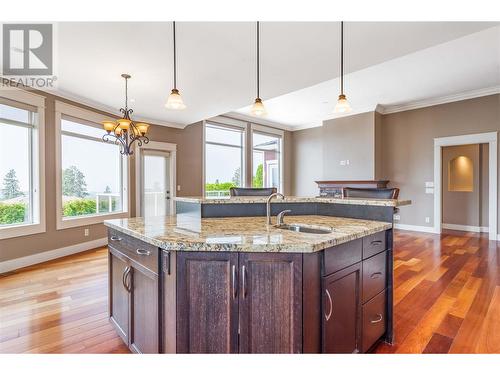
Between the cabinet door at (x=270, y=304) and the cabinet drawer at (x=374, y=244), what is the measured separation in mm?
647

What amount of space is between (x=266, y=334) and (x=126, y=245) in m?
1.08

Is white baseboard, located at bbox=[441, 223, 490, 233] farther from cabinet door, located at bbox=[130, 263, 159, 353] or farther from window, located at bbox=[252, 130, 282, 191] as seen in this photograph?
cabinet door, located at bbox=[130, 263, 159, 353]

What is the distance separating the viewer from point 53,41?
2.66 m

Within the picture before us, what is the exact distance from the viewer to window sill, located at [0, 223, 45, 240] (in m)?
3.55

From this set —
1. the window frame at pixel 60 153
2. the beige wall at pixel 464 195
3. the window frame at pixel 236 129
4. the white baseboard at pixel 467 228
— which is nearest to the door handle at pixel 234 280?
the window frame at pixel 60 153

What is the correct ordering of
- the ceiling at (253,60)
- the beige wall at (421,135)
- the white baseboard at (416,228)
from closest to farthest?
the ceiling at (253,60) < the beige wall at (421,135) < the white baseboard at (416,228)

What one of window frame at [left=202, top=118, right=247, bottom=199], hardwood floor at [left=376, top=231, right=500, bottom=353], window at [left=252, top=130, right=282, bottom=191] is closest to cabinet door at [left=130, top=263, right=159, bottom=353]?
hardwood floor at [left=376, top=231, right=500, bottom=353]

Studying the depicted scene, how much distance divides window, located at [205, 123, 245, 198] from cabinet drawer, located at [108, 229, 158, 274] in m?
4.78

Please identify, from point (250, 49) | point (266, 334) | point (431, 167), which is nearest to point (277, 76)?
point (250, 49)

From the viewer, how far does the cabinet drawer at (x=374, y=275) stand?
5.66ft

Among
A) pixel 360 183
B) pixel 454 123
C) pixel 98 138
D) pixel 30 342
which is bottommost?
pixel 30 342

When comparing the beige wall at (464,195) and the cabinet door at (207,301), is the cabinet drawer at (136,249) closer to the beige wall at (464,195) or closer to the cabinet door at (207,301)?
the cabinet door at (207,301)

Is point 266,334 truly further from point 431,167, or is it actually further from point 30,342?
point 431,167

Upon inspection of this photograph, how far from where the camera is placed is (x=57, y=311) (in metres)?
2.48
